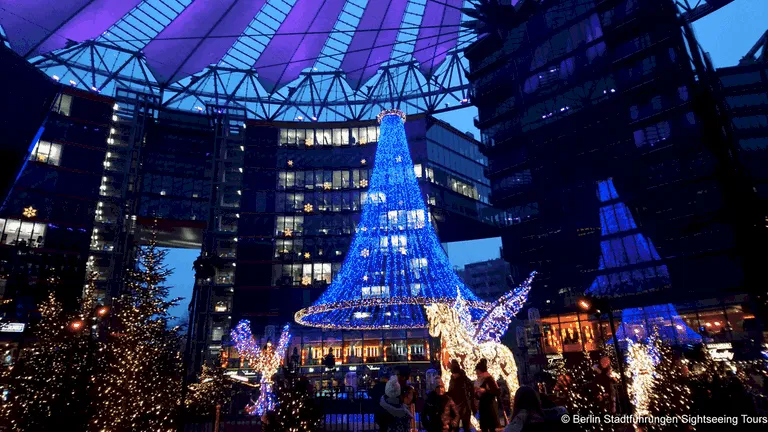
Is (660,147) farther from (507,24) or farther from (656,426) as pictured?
(656,426)

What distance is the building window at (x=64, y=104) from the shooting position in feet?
163

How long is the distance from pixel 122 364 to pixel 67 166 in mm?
48085

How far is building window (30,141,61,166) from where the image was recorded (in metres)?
47.4

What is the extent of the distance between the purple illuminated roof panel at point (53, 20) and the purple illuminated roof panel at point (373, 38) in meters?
16.6

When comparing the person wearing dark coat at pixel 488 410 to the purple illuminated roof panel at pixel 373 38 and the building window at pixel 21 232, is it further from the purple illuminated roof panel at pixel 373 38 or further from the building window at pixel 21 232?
the building window at pixel 21 232

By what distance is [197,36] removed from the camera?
31.6m

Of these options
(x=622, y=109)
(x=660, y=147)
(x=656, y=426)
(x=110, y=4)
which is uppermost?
(x=110, y=4)

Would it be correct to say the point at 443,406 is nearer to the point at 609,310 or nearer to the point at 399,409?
the point at 399,409

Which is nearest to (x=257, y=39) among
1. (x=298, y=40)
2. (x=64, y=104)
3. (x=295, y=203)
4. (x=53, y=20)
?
(x=298, y=40)

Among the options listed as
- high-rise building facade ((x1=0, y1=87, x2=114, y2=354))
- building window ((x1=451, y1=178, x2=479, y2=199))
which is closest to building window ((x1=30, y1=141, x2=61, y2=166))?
high-rise building facade ((x1=0, y1=87, x2=114, y2=354))

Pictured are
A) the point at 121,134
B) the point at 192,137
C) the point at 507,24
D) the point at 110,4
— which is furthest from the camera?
the point at 192,137

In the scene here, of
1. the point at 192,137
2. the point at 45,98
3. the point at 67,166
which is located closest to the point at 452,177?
the point at 192,137

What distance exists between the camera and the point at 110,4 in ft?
93.5

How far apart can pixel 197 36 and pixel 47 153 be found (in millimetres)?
30175
